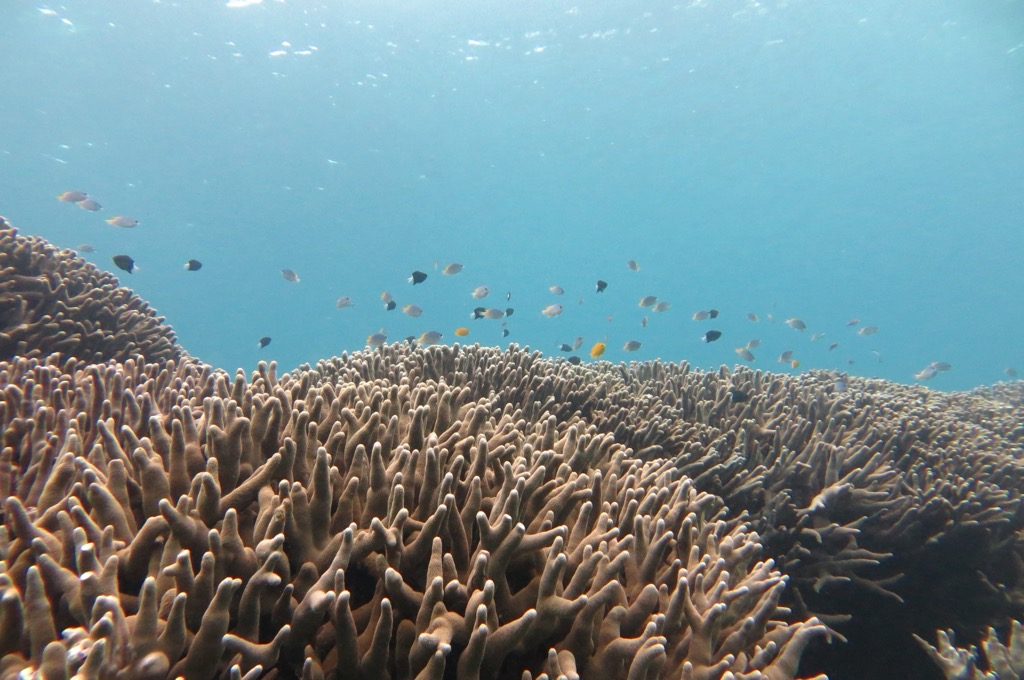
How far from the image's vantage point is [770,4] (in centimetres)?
4009

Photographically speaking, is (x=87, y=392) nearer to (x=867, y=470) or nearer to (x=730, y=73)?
(x=867, y=470)

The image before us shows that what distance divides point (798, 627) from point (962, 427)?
637 centimetres

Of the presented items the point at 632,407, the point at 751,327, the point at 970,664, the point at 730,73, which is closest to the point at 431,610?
the point at 632,407

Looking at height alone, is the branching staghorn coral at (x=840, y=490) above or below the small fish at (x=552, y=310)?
below

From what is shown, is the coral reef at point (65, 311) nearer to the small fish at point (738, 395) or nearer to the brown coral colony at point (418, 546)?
the brown coral colony at point (418, 546)

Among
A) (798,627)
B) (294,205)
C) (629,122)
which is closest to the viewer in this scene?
(798,627)

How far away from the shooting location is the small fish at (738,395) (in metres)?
6.31

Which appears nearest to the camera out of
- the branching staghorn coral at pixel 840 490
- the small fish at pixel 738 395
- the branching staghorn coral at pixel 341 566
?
the branching staghorn coral at pixel 341 566

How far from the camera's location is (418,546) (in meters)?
2.00

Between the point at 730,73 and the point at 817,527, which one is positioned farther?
the point at 730,73

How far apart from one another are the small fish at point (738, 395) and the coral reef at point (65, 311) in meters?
7.12

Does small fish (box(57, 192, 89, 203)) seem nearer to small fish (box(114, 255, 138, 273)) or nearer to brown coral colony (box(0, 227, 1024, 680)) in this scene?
small fish (box(114, 255, 138, 273))

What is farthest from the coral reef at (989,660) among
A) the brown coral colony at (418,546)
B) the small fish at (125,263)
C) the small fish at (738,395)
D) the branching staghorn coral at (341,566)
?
the small fish at (125,263)

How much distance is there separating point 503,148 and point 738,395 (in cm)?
7086
